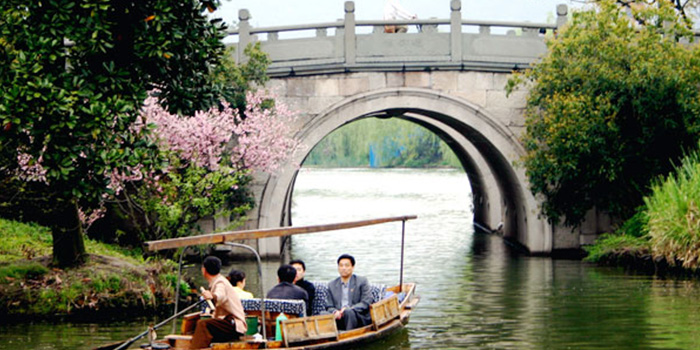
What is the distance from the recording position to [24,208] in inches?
755

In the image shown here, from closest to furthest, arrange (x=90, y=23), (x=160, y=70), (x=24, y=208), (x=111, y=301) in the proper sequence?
(x=90, y=23), (x=160, y=70), (x=111, y=301), (x=24, y=208)

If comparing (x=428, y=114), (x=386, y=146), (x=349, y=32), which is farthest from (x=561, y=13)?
(x=386, y=146)

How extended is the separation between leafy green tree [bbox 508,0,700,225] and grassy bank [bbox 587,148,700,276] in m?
0.70

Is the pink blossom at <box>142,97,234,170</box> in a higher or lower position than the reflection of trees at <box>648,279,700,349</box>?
higher

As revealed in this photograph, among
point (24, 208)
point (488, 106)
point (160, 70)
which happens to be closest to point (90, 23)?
point (160, 70)

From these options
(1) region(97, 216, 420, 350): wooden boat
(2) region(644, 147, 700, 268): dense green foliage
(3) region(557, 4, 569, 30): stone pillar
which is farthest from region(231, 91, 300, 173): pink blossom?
(1) region(97, 216, 420, 350): wooden boat

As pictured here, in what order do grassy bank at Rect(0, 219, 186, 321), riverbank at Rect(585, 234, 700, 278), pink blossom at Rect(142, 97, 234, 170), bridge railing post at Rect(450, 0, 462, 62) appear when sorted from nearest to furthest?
grassy bank at Rect(0, 219, 186, 321) → pink blossom at Rect(142, 97, 234, 170) → riverbank at Rect(585, 234, 700, 278) → bridge railing post at Rect(450, 0, 462, 62)

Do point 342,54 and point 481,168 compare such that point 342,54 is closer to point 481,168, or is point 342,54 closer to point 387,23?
point 387,23

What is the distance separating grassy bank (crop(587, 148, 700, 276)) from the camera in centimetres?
1809

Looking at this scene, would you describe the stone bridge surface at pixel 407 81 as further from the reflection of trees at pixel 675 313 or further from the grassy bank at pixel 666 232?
the reflection of trees at pixel 675 313

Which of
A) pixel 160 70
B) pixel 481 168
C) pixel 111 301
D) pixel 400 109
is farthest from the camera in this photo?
pixel 481 168

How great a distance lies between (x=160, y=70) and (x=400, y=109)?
9.78 metres

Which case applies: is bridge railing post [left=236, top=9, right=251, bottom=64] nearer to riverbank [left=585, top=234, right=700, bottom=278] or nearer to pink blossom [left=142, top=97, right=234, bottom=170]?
pink blossom [left=142, top=97, right=234, bottom=170]

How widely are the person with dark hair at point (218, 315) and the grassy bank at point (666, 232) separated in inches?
396
